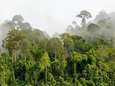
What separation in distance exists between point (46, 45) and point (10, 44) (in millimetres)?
5047

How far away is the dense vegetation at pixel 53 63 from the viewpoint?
48.6 m

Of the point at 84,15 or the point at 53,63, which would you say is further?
the point at 84,15

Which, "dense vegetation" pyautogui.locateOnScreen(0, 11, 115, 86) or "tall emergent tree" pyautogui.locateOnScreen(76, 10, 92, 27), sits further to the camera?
"tall emergent tree" pyautogui.locateOnScreen(76, 10, 92, 27)

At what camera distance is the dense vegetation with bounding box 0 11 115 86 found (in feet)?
159

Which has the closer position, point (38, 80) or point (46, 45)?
point (38, 80)

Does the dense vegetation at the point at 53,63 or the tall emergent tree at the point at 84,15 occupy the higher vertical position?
the tall emergent tree at the point at 84,15

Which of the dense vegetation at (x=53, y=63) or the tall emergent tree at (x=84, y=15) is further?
the tall emergent tree at (x=84, y=15)

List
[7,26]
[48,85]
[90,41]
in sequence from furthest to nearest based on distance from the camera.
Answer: [7,26] → [90,41] → [48,85]

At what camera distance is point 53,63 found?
164 ft

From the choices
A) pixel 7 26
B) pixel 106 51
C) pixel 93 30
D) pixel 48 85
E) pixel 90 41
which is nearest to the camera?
pixel 48 85

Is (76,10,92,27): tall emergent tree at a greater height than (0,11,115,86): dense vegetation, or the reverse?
(76,10,92,27): tall emergent tree

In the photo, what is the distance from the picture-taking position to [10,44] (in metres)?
50.0

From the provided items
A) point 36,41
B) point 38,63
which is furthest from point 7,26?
point 38,63

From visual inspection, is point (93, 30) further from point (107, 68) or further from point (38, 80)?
point (38, 80)
